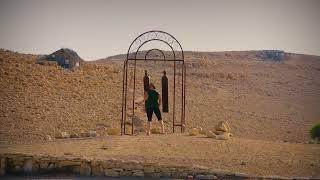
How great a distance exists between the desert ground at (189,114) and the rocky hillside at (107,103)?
0.04 meters

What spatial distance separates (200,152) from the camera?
1284 cm

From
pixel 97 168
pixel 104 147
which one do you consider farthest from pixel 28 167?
pixel 104 147

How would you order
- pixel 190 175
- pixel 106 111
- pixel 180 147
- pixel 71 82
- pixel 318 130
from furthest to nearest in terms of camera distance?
pixel 71 82 < pixel 106 111 < pixel 318 130 < pixel 180 147 < pixel 190 175

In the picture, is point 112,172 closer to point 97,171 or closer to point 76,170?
point 97,171

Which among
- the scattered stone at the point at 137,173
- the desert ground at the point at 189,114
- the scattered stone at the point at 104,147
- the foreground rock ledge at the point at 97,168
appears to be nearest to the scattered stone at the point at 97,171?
the foreground rock ledge at the point at 97,168

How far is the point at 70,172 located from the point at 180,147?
312cm

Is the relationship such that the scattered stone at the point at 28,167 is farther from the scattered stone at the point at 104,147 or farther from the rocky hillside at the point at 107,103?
the rocky hillside at the point at 107,103

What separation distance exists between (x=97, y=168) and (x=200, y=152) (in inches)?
111

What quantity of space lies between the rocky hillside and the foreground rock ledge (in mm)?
4786

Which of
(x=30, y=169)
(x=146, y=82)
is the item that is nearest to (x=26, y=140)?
(x=146, y=82)

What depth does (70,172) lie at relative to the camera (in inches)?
443

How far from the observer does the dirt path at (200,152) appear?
11.6 m

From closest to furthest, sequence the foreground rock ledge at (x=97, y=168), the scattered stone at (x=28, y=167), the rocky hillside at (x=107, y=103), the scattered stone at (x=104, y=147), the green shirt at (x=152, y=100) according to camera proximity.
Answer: the foreground rock ledge at (x=97, y=168), the scattered stone at (x=28, y=167), the scattered stone at (x=104, y=147), the green shirt at (x=152, y=100), the rocky hillside at (x=107, y=103)

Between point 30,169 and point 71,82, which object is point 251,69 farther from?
point 30,169
